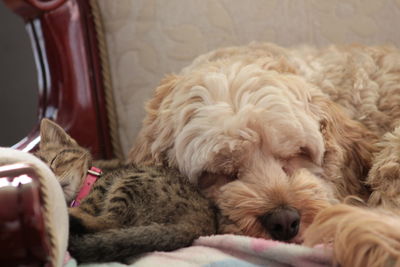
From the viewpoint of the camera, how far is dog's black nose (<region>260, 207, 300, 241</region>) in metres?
1.19

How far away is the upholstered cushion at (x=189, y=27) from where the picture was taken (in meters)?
2.14

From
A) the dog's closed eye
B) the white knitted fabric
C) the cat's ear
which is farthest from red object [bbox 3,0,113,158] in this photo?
the white knitted fabric

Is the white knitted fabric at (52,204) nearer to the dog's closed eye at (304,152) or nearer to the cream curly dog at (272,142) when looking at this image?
the cream curly dog at (272,142)

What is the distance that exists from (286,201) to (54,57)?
3.75 ft

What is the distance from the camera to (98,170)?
144 centimetres

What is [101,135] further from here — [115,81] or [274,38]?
[274,38]

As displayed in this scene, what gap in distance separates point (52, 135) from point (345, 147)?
93cm

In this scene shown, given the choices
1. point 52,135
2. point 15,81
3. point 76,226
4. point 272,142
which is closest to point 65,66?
point 52,135

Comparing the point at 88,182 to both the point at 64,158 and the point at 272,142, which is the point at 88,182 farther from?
the point at 272,142

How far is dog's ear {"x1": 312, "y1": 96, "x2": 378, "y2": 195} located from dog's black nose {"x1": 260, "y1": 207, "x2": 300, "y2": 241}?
1.10 ft

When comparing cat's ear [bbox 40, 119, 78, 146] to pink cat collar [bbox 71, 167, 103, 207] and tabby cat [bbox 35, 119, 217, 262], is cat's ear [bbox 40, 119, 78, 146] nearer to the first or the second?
tabby cat [bbox 35, 119, 217, 262]

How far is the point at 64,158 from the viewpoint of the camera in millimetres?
1398

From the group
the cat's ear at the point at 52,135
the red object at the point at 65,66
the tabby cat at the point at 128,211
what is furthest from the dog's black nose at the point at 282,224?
the red object at the point at 65,66

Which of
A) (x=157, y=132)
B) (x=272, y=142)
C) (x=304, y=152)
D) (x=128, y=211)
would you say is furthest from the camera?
(x=157, y=132)
